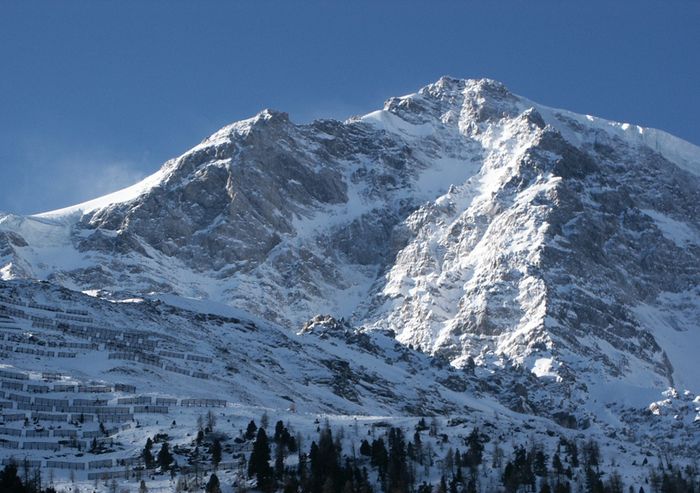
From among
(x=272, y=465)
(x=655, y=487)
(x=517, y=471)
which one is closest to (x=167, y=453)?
(x=272, y=465)

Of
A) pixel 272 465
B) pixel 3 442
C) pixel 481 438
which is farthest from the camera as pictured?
pixel 481 438

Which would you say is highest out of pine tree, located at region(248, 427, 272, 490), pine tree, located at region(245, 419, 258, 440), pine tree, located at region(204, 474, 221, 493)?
pine tree, located at region(245, 419, 258, 440)

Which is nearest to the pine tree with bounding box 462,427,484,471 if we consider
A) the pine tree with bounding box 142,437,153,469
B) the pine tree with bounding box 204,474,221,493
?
the pine tree with bounding box 204,474,221,493

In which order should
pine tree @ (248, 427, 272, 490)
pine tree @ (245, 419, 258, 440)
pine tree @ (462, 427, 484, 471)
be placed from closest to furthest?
pine tree @ (248, 427, 272, 490) < pine tree @ (462, 427, 484, 471) < pine tree @ (245, 419, 258, 440)

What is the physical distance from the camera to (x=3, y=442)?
171 metres

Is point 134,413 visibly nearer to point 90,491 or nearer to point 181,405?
point 181,405

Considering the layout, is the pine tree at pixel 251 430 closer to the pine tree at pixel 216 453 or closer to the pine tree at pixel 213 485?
the pine tree at pixel 216 453

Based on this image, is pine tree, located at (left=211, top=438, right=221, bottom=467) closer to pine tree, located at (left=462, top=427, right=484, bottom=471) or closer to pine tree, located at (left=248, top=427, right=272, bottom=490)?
pine tree, located at (left=248, top=427, right=272, bottom=490)

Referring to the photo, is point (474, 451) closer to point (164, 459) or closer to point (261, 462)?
point (261, 462)

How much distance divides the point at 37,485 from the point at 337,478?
31.4 m

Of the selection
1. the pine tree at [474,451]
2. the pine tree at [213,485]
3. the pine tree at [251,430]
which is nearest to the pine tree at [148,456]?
the pine tree at [251,430]

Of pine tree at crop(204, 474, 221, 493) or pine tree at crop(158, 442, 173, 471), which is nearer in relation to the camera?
pine tree at crop(204, 474, 221, 493)

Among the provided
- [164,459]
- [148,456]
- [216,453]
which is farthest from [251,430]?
[148,456]

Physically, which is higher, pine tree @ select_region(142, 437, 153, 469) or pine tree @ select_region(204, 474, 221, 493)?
pine tree @ select_region(142, 437, 153, 469)
